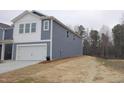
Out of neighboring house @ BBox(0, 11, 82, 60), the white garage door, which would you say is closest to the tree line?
neighboring house @ BBox(0, 11, 82, 60)

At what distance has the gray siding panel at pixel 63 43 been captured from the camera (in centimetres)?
2506

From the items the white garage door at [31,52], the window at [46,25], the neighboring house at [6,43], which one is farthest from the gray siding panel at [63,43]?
the neighboring house at [6,43]

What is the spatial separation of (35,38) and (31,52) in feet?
6.17

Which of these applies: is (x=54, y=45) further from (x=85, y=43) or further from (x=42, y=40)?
(x=85, y=43)

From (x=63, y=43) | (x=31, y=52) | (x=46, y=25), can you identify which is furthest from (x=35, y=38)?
(x=63, y=43)

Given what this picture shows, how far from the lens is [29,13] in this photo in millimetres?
25750

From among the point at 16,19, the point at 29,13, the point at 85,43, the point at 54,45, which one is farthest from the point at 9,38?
the point at 85,43

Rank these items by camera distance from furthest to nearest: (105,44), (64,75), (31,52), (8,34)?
1. (105,44)
2. (8,34)
3. (31,52)
4. (64,75)

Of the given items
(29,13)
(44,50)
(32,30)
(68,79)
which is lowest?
(68,79)

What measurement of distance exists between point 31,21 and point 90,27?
44.1 m

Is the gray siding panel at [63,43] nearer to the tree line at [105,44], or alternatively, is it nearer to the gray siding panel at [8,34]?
the gray siding panel at [8,34]

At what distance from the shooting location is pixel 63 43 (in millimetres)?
28031

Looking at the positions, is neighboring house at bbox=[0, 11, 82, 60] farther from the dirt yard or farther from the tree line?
the tree line

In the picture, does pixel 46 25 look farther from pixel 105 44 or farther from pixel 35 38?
pixel 105 44
